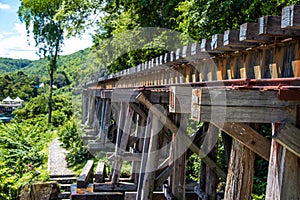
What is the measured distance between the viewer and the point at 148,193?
15.6ft

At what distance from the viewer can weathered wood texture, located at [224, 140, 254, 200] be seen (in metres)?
2.83

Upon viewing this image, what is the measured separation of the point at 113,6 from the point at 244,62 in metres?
13.4

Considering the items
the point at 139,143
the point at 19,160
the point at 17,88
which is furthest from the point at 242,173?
the point at 17,88

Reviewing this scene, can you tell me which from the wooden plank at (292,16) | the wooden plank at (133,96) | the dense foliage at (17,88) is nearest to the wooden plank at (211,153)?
the wooden plank at (133,96)

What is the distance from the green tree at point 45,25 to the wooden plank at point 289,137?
959 inches

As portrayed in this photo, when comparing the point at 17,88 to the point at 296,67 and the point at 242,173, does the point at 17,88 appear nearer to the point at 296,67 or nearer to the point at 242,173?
the point at 242,173

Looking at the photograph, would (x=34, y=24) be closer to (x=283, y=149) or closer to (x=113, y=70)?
(x=113, y=70)

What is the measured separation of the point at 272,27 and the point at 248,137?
758mm

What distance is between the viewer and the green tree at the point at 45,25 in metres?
25.4

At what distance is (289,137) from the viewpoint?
7.13ft

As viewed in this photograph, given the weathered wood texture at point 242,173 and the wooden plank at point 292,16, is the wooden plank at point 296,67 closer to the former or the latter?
the wooden plank at point 292,16

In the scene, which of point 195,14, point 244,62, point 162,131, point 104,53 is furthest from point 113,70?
point 244,62

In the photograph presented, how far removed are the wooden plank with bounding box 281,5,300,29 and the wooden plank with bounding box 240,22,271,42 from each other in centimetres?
37

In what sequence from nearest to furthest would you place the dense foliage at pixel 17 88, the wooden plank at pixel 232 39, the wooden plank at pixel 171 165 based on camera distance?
the wooden plank at pixel 232 39 < the wooden plank at pixel 171 165 < the dense foliage at pixel 17 88
